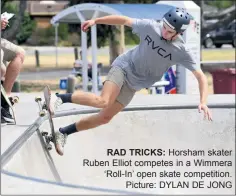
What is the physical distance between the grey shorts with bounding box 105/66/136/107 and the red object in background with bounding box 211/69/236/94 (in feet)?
23.7

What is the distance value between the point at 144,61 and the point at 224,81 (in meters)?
7.68

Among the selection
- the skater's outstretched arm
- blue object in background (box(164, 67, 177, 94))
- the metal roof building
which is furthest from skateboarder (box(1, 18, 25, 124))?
blue object in background (box(164, 67, 177, 94))

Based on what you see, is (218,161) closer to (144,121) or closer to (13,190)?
(144,121)

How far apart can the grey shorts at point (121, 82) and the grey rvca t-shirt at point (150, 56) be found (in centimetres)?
5

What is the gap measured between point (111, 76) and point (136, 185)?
2090 mm

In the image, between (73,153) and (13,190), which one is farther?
(73,153)

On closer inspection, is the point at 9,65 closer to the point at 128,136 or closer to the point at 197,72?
the point at 128,136

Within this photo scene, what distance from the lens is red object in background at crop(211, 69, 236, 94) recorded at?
13.7m

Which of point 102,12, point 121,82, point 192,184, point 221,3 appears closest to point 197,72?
point 121,82

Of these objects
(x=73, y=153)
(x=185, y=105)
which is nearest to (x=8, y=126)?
(x=73, y=153)

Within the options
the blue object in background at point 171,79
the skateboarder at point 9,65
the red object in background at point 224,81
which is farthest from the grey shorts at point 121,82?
the red object in background at point 224,81

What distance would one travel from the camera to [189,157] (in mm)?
8883

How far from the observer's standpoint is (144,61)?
6.46m

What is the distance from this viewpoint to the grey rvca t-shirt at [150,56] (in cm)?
632
